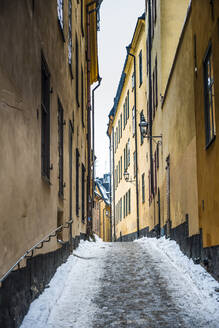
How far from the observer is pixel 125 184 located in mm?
30500

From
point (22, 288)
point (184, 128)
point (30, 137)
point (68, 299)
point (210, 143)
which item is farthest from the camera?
point (184, 128)

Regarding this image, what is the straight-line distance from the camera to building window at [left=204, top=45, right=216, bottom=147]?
299 inches

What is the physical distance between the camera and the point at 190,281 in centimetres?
780

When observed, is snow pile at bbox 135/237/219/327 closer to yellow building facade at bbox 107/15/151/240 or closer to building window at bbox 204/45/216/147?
building window at bbox 204/45/216/147

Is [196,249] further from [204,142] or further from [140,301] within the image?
[140,301]

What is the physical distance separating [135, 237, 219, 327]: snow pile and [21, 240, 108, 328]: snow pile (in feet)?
3.91

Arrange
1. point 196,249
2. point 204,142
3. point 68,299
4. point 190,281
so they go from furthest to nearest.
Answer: point 196,249
point 204,142
point 190,281
point 68,299

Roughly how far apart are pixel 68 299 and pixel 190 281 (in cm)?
204

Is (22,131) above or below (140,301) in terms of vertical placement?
above

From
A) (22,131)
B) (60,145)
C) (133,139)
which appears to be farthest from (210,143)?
(133,139)

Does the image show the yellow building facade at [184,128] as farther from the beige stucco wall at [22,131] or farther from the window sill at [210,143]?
the beige stucco wall at [22,131]

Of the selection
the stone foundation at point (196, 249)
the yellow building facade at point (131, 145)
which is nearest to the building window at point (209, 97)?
the stone foundation at point (196, 249)

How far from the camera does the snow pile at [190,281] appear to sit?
630cm

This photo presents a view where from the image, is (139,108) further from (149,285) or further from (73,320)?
(73,320)
